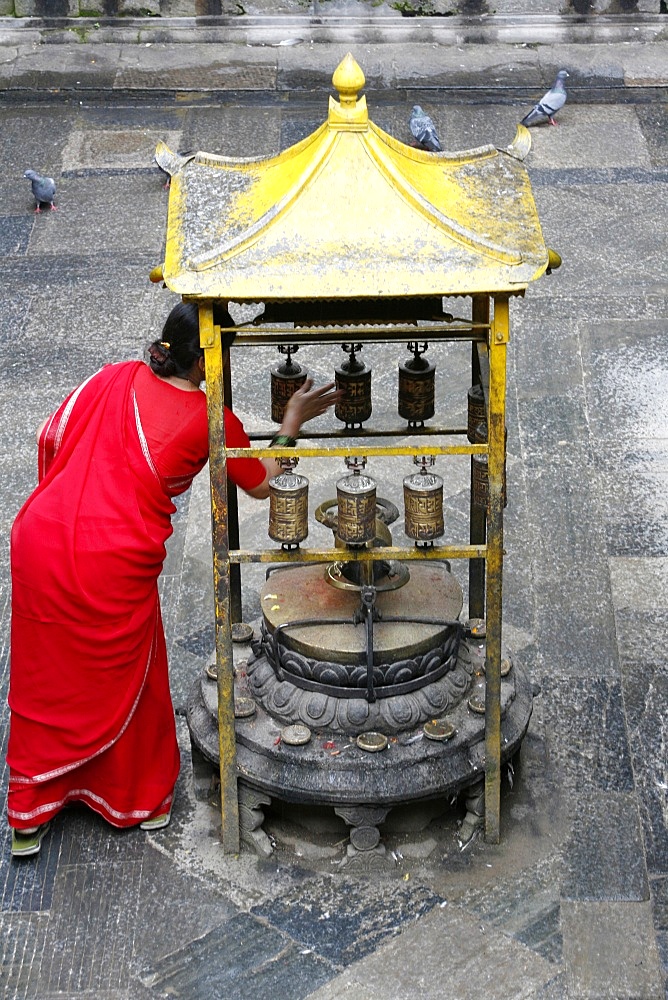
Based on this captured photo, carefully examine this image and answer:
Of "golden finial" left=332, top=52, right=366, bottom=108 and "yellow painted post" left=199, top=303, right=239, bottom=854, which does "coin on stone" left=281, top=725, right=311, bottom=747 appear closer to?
"yellow painted post" left=199, top=303, right=239, bottom=854

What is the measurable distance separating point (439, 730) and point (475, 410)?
1.03m

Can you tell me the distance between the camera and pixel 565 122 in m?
10.1

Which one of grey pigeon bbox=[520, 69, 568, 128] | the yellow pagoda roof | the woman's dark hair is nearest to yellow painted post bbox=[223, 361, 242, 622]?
the woman's dark hair

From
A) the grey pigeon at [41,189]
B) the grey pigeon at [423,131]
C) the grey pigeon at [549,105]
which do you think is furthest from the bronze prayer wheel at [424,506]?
the grey pigeon at [549,105]

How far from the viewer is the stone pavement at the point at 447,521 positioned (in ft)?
13.7

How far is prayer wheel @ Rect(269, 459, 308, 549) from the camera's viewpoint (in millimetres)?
4164

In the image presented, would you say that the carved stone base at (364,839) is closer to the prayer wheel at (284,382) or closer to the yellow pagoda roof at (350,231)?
the prayer wheel at (284,382)

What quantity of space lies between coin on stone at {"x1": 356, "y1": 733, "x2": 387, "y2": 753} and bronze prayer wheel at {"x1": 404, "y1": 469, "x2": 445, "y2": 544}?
656 millimetres

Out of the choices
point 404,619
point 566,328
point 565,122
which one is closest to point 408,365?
point 404,619

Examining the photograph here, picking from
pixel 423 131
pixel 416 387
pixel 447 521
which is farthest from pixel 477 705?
pixel 423 131

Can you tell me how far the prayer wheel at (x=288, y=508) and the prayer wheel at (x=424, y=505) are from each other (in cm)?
32

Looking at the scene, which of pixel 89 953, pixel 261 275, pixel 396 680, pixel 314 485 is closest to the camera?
pixel 261 275

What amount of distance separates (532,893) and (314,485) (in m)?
2.60

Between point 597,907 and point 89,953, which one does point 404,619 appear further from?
point 89,953
